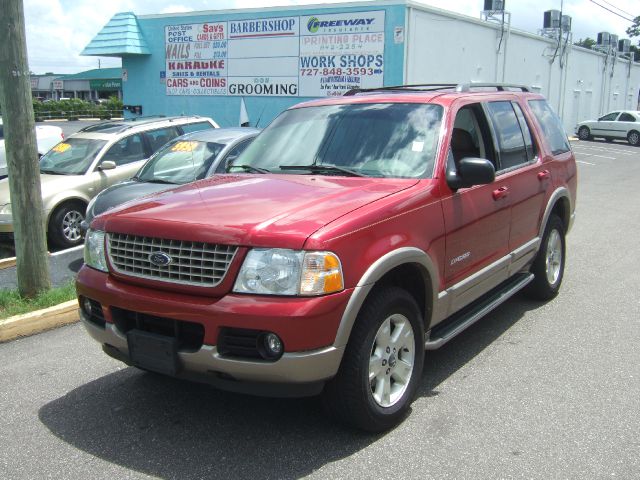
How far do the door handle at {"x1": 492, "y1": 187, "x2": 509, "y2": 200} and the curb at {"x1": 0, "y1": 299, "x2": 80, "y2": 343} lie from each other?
12.2ft

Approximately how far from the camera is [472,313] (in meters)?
4.70

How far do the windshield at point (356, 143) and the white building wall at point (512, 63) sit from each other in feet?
40.7

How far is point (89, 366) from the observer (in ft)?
15.6

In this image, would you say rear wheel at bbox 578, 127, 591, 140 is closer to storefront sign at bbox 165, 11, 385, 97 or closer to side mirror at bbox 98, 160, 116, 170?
storefront sign at bbox 165, 11, 385, 97

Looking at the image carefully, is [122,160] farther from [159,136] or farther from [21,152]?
[21,152]

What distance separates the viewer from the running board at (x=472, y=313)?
4218 mm

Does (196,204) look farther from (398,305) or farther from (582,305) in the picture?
(582,305)

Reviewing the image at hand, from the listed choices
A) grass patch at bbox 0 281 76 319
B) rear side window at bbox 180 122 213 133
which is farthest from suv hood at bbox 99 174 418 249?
rear side window at bbox 180 122 213 133

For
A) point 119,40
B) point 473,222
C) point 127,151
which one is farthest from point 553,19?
point 473,222

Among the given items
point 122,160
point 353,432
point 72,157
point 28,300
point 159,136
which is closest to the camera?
point 353,432

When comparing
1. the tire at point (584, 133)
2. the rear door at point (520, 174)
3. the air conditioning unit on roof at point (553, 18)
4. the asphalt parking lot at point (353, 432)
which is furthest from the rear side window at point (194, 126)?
the tire at point (584, 133)

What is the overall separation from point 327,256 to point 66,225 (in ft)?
22.3

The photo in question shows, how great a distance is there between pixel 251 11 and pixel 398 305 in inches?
659

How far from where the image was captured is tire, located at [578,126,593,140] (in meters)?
32.6
